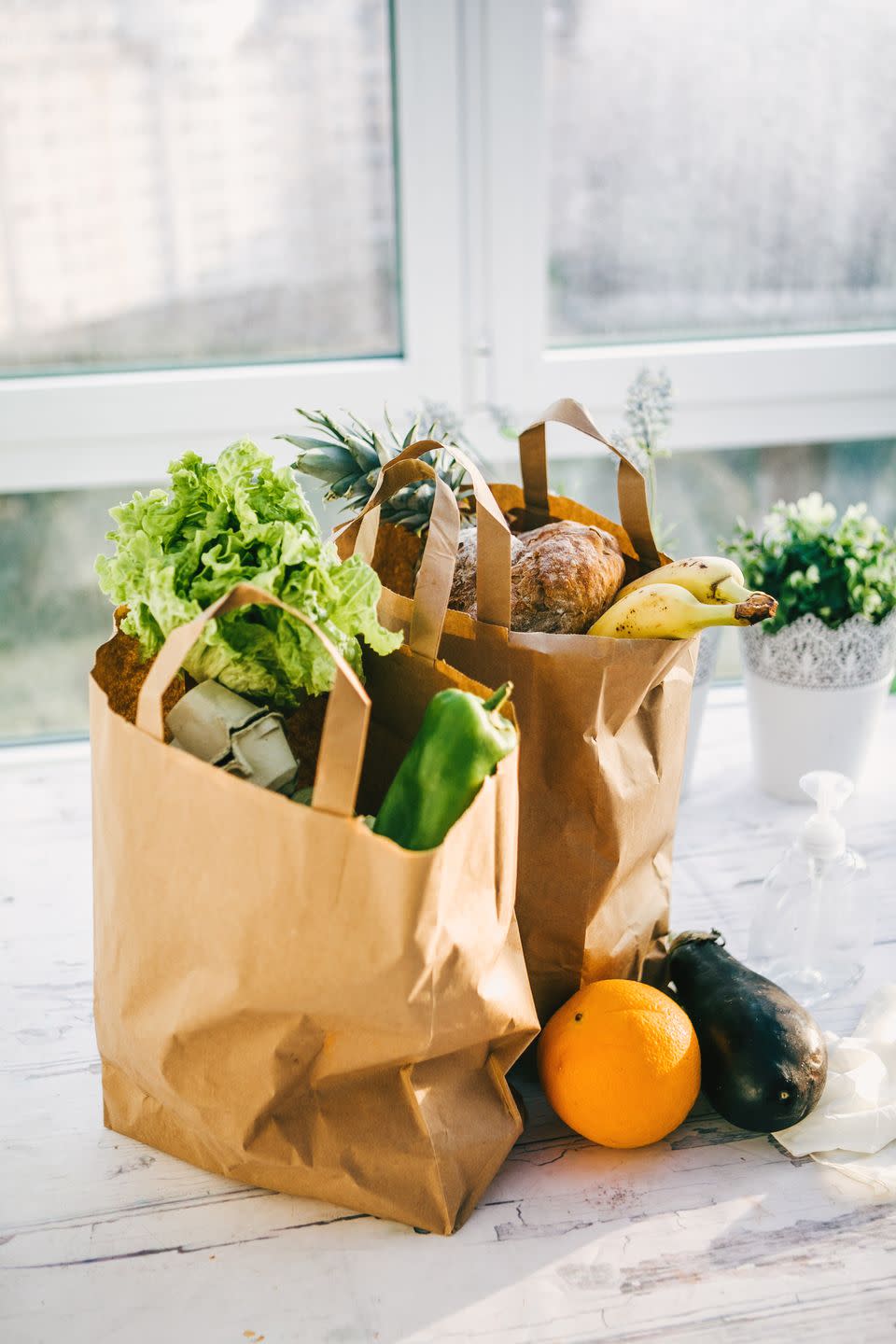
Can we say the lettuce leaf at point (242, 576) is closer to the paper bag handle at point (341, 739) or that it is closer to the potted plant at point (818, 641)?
the paper bag handle at point (341, 739)

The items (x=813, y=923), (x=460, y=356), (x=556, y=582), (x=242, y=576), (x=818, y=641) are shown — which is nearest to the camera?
(x=242, y=576)

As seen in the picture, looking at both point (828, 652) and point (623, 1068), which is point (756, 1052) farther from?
point (828, 652)

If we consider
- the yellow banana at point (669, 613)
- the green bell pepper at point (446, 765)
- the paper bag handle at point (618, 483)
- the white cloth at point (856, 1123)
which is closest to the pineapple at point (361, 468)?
the paper bag handle at point (618, 483)

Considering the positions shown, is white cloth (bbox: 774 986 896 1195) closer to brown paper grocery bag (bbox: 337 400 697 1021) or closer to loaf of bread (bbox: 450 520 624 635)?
brown paper grocery bag (bbox: 337 400 697 1021)

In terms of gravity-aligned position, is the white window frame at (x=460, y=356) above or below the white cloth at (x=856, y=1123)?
above

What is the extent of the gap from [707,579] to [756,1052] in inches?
12.9

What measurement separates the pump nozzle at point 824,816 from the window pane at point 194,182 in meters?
0.90

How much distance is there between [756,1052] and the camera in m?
0.74

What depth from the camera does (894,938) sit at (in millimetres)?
979

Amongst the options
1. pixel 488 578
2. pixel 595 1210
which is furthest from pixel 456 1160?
pixel 488 578

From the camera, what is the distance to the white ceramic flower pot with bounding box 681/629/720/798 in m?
1.11

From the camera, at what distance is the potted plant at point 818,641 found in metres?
1.11

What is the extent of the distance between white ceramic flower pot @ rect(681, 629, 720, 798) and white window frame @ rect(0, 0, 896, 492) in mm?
528

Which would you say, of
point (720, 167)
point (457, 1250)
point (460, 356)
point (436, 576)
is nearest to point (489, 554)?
point (436, 576)
